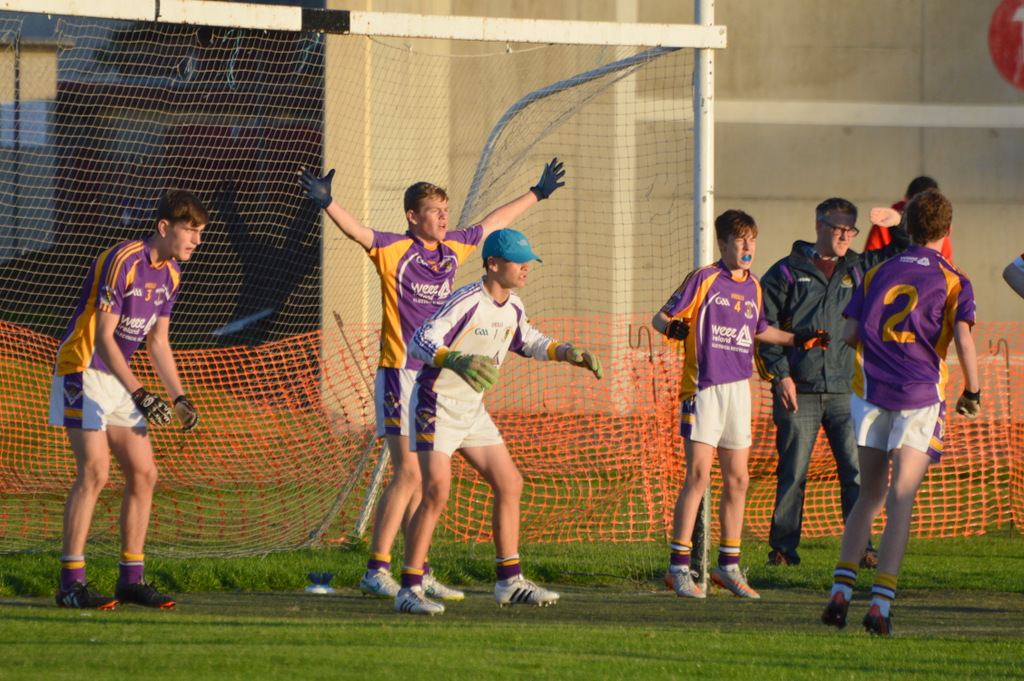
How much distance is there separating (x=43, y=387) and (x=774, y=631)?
7602 mm

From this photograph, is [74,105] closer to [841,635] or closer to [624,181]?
[624,181]

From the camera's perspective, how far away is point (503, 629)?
5.29 metres

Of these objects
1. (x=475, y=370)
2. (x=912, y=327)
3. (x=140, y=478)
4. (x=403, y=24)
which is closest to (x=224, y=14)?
(x=403, y=24)

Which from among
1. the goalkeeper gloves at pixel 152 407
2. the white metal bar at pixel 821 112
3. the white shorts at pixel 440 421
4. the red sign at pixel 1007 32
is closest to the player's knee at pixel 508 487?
the white shorts at pixel 440 421

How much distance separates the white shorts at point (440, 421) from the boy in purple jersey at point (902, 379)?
1.82 m

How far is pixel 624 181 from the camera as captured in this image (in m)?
14.7

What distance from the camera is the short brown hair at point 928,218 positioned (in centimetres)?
554

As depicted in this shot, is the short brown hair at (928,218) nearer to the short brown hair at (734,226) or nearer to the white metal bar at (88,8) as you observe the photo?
the short brown hair at (734,226)

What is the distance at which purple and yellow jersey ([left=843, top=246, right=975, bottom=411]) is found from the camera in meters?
5.41

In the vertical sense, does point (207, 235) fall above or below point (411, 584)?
above

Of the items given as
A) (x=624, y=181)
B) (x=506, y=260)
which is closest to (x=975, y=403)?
(x=506, y=260)

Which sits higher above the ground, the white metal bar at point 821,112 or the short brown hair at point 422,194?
the white metal bar at point 821,112

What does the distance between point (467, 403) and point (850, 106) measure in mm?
12094

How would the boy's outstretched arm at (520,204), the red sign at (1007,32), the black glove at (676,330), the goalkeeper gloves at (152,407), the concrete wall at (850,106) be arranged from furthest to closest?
1. the red sign at (1007,32)
2. the concrete wall at (850,106)
3. the boy's outstretched arm at (520,204)
4. the black glove at (676,330)
5. the goalkeeper gloves at (152,407)
